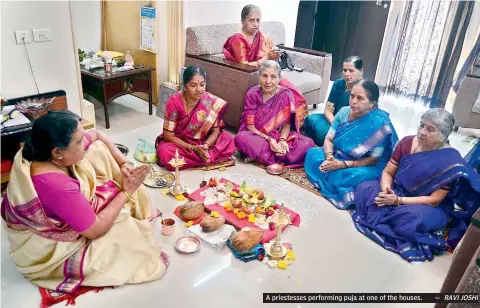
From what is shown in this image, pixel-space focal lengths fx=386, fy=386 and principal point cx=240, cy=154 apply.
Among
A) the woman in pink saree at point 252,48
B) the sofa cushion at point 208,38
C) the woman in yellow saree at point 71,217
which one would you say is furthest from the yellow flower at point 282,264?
the sofa cushion at point 208,38

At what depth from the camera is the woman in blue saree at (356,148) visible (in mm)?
2830

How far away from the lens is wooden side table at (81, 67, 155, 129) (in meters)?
3.86

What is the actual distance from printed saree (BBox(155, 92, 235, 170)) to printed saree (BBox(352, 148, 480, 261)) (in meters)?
1.32

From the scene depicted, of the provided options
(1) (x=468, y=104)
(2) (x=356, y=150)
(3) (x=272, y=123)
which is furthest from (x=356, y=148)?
(1) (x=468, y=104)

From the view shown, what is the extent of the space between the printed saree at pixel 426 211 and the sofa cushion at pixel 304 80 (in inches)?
75.7

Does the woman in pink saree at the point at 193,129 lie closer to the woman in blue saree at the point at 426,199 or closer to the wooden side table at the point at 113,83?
the wooden side table at the point at 113,83

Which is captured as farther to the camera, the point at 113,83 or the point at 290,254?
the point at 113,83

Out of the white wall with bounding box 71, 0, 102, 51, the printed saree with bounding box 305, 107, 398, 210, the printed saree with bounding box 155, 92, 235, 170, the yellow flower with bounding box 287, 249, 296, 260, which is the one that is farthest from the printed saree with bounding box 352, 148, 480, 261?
the white wall with bounding box 71, 0, 102, 51

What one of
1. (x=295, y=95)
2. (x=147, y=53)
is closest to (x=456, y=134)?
(x=295, y=95)

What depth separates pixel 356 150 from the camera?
9.58ft

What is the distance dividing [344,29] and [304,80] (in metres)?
2.07

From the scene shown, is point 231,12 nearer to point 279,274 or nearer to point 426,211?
point 426,211

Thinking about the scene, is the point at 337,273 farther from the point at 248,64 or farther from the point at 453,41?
the point at 453,41

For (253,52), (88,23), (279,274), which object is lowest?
(279,274)
